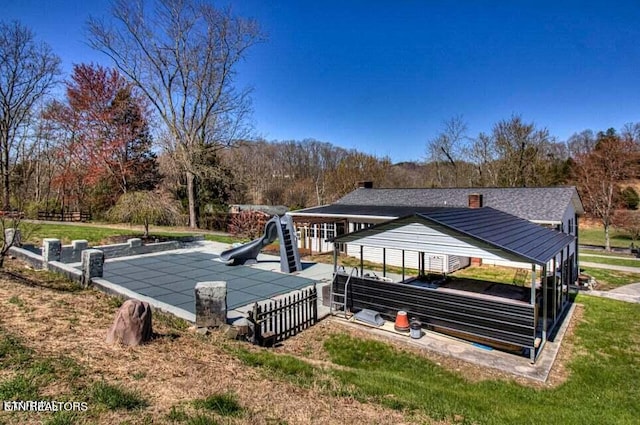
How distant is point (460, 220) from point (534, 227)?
11.7 feet

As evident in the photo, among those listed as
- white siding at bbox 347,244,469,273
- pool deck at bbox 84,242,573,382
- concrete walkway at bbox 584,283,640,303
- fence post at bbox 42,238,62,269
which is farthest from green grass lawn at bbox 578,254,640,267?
fence post at bbox 42,238,62,269

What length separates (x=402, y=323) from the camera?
8047 millimetres

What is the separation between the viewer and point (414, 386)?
523 centimetres

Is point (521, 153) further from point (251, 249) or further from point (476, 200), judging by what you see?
point (251, 249)

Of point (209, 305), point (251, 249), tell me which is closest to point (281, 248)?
point (251, 249)

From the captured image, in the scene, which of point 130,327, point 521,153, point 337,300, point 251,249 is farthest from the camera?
point 521,153

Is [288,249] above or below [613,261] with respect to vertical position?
above

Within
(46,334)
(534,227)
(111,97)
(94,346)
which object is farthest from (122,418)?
(111,97)

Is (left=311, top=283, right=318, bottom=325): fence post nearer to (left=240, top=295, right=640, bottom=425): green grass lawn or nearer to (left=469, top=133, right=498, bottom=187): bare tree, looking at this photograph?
(left=240, top=295, right=640, bottom=425): green grass lawn

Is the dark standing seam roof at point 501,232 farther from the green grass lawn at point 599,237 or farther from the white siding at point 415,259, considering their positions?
the green grass lawn at point 599,237

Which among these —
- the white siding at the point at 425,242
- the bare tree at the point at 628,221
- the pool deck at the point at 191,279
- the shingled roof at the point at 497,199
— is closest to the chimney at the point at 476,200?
the shingled roof at the point at 497,199

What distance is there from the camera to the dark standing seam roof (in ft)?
24.0

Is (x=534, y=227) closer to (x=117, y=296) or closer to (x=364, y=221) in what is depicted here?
(x=364, y=221)

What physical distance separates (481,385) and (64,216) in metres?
36.6
